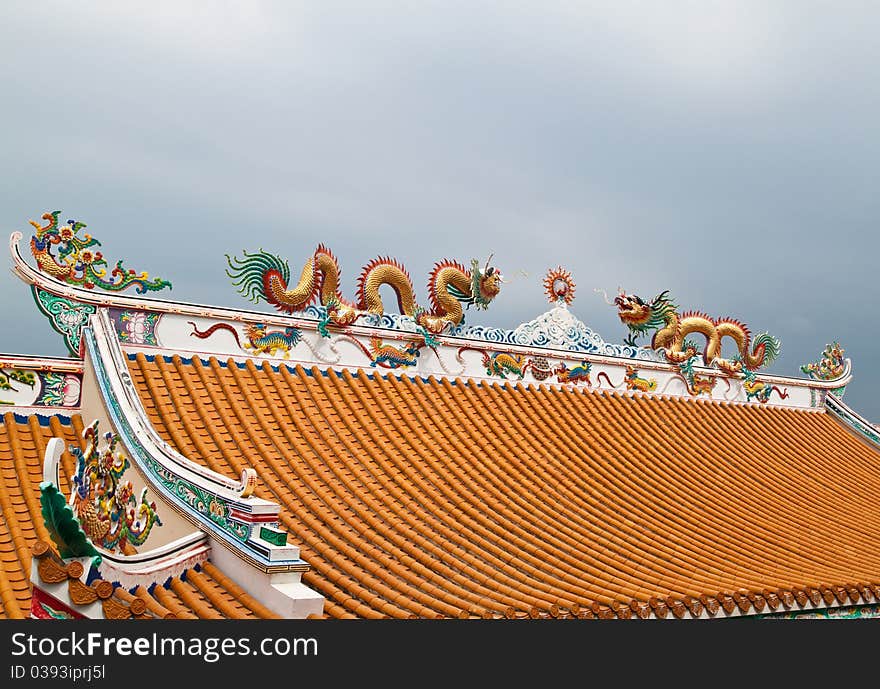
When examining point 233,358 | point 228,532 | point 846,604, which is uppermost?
point 233,358

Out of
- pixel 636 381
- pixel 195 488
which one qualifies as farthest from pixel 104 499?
pixel 636 381

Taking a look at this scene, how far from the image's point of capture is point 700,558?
7.03 m

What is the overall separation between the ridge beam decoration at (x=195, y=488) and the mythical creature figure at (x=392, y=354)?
2768mm

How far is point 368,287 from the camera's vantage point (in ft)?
29.4

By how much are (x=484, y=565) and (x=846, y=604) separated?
127 inches

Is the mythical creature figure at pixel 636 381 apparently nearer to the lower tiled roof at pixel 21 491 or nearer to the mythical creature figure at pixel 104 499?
the lower tiled roof at pixel 21 491

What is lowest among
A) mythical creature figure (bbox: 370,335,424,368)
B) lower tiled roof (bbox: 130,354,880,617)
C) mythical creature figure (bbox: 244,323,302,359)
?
lower tiled roof (bbox: 130,354,880,617)

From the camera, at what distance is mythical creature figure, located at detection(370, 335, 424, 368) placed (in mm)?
8766

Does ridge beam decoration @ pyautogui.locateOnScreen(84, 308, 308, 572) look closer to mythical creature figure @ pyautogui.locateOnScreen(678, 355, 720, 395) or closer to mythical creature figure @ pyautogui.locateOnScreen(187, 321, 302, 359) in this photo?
mythical creature figure @ pyautogui.locateOnScreen(187, 321, 302, 359)

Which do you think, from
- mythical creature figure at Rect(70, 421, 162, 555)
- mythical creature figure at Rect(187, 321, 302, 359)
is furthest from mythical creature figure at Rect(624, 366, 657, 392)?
mythical creature figure at Rect(70, 421, 162, 555)

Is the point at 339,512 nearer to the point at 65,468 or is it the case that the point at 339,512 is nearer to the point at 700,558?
the point at 65,468

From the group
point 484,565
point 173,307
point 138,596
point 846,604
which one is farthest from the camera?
point 173,307

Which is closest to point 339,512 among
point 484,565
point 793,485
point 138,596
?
point 484,565

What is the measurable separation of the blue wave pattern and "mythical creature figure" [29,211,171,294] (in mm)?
2733
